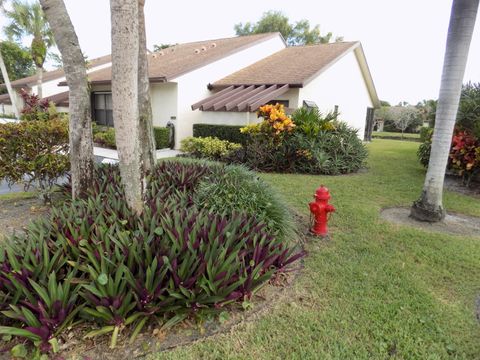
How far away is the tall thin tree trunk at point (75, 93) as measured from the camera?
4094 millimetres

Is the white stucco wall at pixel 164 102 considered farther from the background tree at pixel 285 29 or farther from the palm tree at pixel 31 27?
the background tree at pixel 285 29

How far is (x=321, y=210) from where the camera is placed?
4.30 metres

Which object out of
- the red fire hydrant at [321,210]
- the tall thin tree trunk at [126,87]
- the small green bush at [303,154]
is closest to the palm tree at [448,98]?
the red fire hydrant at [321,210]

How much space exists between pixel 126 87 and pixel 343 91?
15191 mm

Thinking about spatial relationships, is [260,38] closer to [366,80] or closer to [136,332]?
[366,80]

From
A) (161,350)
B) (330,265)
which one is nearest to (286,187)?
(330,265)

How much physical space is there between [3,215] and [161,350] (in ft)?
14.4

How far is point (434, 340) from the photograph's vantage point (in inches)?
97.4

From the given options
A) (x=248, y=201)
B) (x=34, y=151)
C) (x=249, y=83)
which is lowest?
(x=248, y=201)

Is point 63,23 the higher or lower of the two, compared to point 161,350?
higher

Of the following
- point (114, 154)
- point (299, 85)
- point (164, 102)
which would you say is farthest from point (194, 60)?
point (114, 154)

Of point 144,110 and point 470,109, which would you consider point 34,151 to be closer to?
point 144,110

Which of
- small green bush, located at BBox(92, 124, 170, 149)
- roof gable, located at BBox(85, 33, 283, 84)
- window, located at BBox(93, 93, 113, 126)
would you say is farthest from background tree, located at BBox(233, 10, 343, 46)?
small green bush, located at BBox(92, 124, 170, 149)

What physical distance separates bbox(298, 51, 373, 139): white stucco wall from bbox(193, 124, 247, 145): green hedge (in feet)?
10.5
